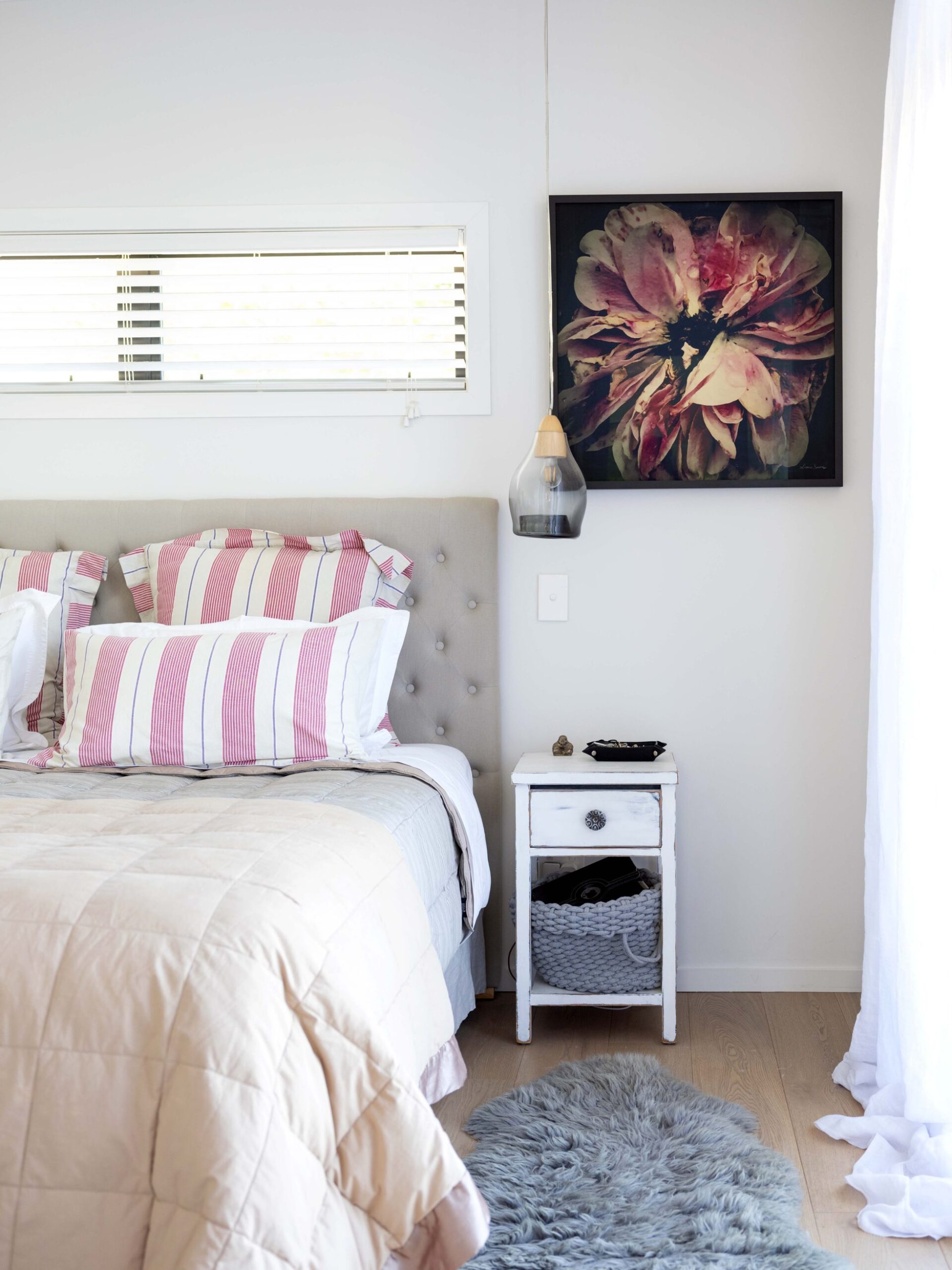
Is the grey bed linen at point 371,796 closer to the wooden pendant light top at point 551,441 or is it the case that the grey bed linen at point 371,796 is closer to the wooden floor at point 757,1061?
the wooden floor at point 757,1061

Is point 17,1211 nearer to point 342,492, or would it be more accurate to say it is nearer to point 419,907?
point 419,907

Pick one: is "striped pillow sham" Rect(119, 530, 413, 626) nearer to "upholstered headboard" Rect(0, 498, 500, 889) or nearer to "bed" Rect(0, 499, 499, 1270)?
"upholstered headboard" Rect(0, 498, 500, 889)

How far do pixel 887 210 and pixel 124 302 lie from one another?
194cm

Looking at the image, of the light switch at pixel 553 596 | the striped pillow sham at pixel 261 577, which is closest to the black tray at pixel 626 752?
the light switch at pixel 553 596

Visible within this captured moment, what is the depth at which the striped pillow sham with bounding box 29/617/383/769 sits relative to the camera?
2283 millimetres

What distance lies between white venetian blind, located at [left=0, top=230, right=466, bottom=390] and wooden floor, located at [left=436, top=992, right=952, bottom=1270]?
166 cm

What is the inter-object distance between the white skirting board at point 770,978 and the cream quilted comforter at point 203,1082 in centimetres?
154

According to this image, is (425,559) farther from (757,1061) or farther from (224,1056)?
(224,1056)

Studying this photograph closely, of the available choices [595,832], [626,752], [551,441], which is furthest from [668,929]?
[551,441]

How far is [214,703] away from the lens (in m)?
2.30

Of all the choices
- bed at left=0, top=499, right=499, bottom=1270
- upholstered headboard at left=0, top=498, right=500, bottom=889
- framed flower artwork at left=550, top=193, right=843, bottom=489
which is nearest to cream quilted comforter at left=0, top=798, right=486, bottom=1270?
bed at left=0, top=499, right=499, bottom=1270

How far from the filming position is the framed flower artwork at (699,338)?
2744 mm

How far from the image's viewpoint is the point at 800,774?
9.25 ft

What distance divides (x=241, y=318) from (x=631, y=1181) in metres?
2.28
